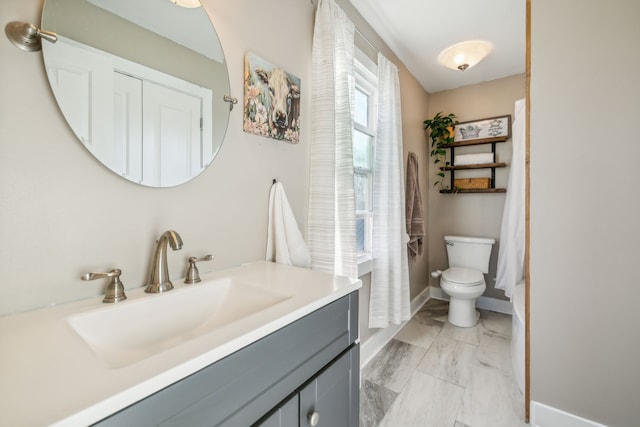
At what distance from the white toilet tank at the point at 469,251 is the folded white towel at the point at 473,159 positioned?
A: 808mm

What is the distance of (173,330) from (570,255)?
5.67 ft

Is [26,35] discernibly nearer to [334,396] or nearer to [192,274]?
[192,274]

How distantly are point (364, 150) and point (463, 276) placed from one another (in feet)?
4.89

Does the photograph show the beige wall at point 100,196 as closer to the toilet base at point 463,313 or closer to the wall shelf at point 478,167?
the toilet base at point 463,313

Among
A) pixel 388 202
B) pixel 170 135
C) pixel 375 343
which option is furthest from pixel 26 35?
pixel 375 343

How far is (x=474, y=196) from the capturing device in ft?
9.81

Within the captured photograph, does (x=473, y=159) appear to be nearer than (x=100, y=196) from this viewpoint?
No

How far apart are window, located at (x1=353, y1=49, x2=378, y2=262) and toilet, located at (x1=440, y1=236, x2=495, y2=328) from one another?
0.93 meters

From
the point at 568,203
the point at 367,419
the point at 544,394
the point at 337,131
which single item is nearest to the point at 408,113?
the point at 337,131

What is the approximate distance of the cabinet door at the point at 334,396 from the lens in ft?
2.35

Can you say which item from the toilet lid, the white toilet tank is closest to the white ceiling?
the white toilet tank

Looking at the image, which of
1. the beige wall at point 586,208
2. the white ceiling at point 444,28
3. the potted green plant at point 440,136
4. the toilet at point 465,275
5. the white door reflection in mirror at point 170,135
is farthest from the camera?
the potted green plant at point 440,136

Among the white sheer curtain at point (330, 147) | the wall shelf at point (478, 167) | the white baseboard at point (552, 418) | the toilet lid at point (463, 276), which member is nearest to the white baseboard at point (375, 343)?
the toilet lid at point (463, 276)

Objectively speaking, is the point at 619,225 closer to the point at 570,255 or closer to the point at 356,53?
the point at 570,255
